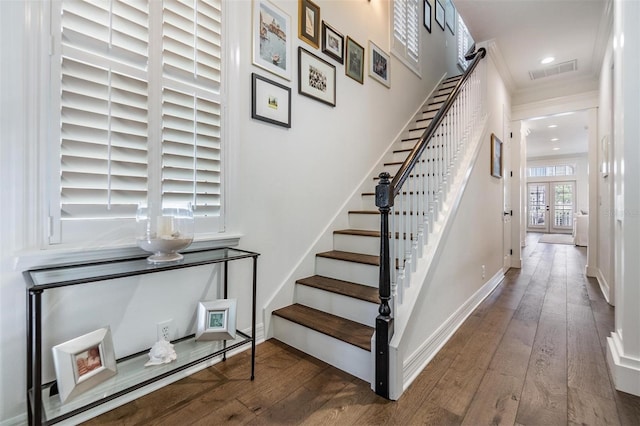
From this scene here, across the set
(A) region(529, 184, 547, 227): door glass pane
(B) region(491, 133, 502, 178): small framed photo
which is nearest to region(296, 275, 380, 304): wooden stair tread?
(B) region(491, 133, 502, 178): small framed photo

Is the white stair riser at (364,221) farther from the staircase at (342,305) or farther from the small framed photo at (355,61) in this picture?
the small framed photo at (355,61)

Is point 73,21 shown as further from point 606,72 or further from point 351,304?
point 606,72

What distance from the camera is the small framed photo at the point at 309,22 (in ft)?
7.84

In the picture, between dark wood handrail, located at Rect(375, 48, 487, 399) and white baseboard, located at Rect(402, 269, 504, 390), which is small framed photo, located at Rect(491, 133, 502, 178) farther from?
dark wood handrail, located at Rect(375, 48, 487, 399)

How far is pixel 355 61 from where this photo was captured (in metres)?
2.96

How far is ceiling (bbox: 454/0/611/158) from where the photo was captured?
294 centimetres

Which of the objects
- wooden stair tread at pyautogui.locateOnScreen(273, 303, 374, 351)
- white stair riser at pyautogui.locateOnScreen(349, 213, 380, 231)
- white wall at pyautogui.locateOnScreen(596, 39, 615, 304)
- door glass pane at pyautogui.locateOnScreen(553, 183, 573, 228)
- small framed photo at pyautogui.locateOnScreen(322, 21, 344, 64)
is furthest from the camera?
door glass pane at pyautogui.locateOnScreen(553, 183, 573, 228)

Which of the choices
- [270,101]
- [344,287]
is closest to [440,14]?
[270,101]

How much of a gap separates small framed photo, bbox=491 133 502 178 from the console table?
3.35 metres

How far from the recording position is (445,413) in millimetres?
1466

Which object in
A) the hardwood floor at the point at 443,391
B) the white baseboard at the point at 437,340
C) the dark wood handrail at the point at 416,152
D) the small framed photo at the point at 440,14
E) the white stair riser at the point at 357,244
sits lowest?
the hardwood floor at the point at 443,391

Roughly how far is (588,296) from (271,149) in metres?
3.77

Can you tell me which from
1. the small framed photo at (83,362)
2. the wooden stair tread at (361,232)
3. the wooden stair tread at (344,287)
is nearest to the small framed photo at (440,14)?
the wooden stair tread at (361,232)

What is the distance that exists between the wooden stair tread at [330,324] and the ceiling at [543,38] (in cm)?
323
